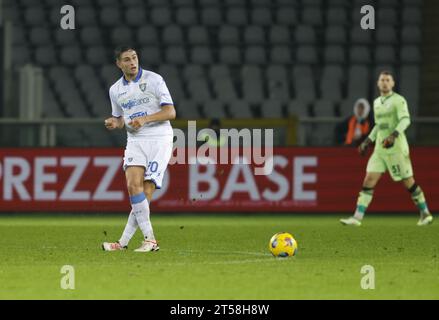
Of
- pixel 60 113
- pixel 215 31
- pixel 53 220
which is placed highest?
pixel 215 31

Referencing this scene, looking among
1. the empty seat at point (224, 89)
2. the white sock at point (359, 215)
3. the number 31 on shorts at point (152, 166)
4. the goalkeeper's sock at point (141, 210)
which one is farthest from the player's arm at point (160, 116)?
the empty seat at point (224, 89)

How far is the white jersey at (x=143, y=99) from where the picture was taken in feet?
38.5

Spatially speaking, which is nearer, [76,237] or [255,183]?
[76,237]

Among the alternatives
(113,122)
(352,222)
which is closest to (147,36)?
(352,222)

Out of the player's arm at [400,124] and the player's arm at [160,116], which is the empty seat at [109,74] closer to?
the player's arm at [400,124]

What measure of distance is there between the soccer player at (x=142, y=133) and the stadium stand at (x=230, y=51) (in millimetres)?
11509

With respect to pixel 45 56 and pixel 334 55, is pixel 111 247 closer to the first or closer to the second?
pixel 334 55

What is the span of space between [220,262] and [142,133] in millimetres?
1729

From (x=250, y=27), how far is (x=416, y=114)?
424 cm

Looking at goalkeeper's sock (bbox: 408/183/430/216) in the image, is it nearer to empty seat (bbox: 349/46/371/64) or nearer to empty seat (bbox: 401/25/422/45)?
empty seat (bbox: 349/46/371/64)

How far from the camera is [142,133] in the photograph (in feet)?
39.0
